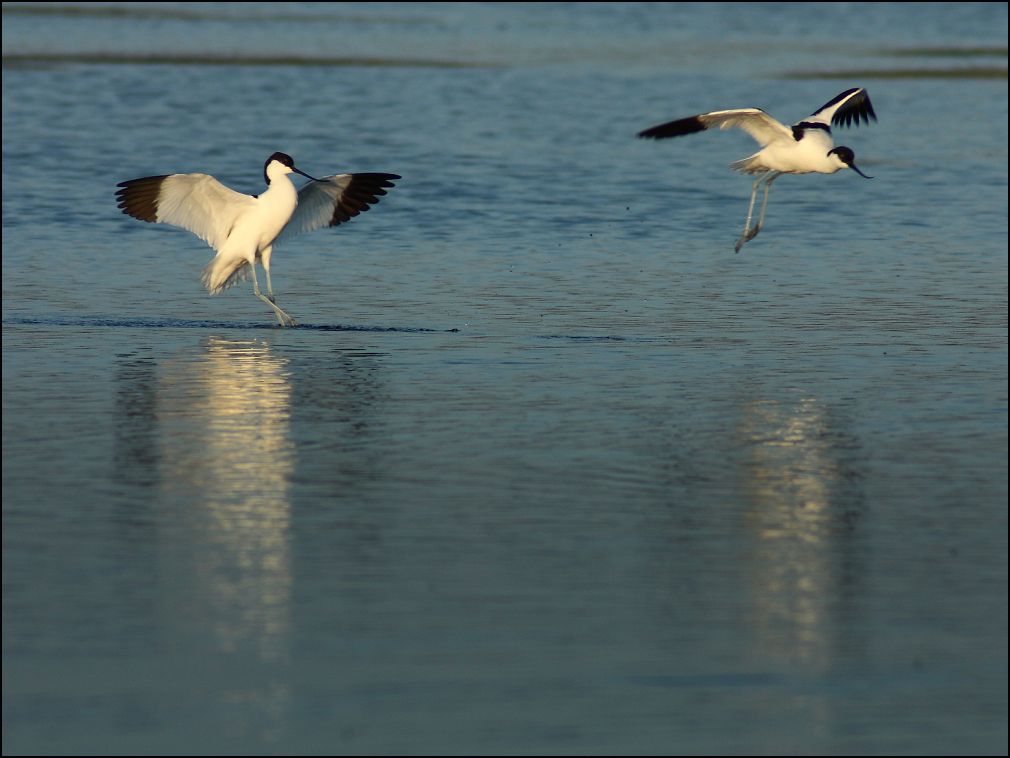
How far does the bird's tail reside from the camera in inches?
519

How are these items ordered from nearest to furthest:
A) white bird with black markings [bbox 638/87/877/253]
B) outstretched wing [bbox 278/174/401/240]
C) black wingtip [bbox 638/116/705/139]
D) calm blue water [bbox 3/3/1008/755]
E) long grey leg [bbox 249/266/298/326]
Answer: calm blue water [bbox 3/3/1008/755] < long grey leg [bbox 249/266/298/326] < black wingtip [bbox 638/116/705/139] < outstretched wing [bbox 278/174/401/240] < white bird with black markings [bbox 638/87/877/253]

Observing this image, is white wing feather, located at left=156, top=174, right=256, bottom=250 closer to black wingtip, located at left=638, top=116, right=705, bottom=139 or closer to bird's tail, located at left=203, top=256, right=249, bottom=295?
bird's tail, located at left=203, top=256, right=249, bottom=295

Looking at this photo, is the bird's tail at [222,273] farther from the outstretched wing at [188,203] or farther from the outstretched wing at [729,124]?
the outstretched wing at [729,124]

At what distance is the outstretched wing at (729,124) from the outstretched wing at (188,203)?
2.72 m

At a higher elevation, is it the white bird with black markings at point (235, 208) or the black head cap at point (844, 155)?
the black head cap at point (844, 155)

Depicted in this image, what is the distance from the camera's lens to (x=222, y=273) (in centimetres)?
1319

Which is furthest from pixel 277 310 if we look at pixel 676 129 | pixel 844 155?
pixel 844 155

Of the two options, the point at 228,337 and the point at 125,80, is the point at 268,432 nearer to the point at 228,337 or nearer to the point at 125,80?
the point at 228,337

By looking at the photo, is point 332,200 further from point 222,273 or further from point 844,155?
point 844,155

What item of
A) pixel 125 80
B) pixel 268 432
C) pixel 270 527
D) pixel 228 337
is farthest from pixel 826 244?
pixel 125 80

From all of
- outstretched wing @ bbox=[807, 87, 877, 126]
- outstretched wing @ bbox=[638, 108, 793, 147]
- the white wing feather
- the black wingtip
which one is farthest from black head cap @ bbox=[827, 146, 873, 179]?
the white wing feather

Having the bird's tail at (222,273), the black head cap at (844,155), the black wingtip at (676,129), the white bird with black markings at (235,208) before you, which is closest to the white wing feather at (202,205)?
the white bird with black markings at (235,208)

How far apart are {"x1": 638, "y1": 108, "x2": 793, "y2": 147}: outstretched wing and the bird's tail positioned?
8.93 ft

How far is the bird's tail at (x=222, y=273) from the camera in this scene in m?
13.2
